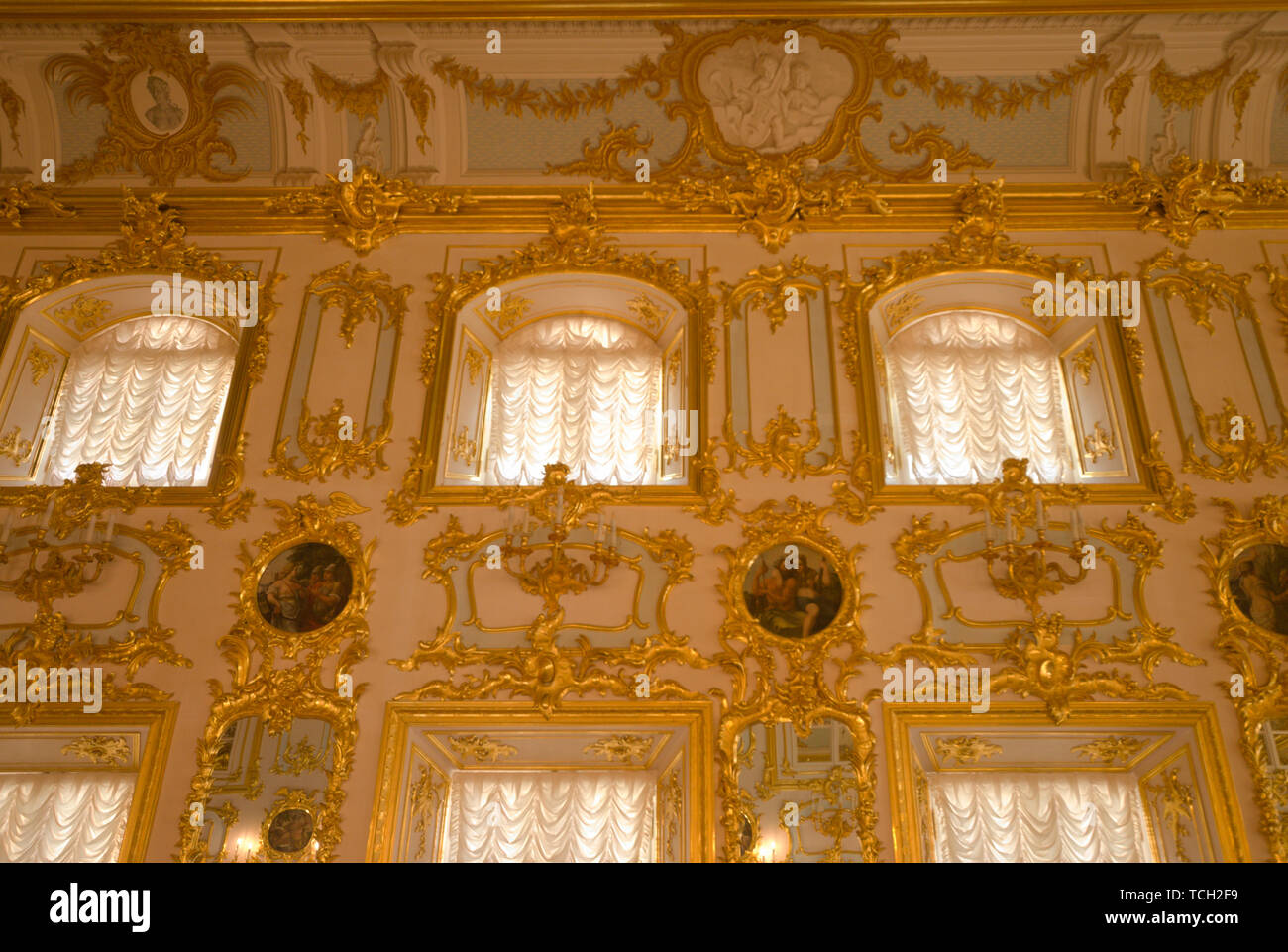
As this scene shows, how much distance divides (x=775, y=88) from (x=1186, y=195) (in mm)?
3518

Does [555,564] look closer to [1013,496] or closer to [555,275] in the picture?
[555,275]

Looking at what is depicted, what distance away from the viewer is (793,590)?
26.0 feet

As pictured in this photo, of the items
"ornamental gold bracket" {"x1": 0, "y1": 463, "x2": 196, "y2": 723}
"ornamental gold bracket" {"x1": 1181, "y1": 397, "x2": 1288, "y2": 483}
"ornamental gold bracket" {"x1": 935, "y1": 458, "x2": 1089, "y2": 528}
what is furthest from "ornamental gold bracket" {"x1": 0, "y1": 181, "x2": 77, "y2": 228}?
"ornamental gold bracket" {"x1": 1181, "y1": 397, "x2": 1288, "y2": 483}

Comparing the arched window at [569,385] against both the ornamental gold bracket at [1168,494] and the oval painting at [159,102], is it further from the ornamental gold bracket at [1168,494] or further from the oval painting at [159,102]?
the ornamental gold bracket at [1168,494]

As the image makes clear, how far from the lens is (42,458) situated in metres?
9.20

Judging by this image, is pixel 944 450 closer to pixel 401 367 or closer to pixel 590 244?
pixel 590 244

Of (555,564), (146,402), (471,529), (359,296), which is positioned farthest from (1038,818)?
(146,402)

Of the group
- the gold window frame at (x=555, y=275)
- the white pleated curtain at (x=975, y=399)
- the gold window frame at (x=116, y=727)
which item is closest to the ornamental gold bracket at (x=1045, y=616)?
the white pleated curtain at (x=975, y=399)

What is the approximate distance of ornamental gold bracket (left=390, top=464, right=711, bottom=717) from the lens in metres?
7.60

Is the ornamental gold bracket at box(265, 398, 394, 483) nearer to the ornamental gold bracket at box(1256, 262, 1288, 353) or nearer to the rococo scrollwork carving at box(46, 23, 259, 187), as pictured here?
the rococo scrollwork carving at box(46, 23, 259, 187)

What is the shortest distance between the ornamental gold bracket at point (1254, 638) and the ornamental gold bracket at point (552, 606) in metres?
3.33

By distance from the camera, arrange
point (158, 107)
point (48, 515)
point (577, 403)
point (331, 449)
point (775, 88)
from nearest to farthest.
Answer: point (48, 515) < point (331, 449) < point (577, 403) < point (775, 88) < point (158, 107)

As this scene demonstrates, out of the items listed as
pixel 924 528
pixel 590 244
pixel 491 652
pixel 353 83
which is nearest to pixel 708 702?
pixel 491 652

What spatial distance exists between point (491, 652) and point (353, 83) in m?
5.41
